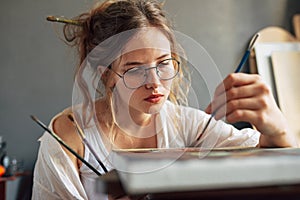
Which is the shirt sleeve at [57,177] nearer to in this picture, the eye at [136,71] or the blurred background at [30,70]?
the eye at [136,71]

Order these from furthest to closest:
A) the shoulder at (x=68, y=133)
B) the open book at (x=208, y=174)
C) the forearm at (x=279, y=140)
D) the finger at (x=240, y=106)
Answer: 1. the shoulder at (x=68, y=133)
2. the forearm at (x=279, y=140)
3. the finger at (x=240, y=106)
4. the open book at (x=208, y=174)

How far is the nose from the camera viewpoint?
0.76 meters

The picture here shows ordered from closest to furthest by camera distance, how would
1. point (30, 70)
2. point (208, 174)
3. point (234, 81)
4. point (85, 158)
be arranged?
point (208, 174) < point (234, 81) < point (85, 158) < point (30, 70)

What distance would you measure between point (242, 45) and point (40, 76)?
1052mm

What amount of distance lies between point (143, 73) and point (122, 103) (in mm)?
199

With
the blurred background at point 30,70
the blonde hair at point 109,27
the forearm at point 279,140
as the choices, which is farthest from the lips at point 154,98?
the blurred background at point 30,70

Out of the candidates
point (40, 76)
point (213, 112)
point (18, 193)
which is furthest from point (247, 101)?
point (40, 76)

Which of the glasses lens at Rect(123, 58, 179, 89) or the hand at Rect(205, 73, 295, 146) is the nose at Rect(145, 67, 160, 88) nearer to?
the glasses lens at Rect(123, 58, 179, 89)

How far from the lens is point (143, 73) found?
0.78 metres

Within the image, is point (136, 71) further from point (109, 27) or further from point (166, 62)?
point (109, 27)

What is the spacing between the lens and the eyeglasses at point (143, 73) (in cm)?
78

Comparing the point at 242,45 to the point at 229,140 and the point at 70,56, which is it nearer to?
the point at 70,56

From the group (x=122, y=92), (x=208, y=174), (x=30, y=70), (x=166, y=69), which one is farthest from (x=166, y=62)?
(x=30, y=70)

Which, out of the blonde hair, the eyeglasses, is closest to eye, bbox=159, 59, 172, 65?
the eyeglasses
